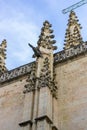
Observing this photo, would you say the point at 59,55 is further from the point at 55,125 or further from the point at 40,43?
the point at 55,125

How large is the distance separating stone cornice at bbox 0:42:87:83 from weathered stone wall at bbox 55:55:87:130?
0.74 feet

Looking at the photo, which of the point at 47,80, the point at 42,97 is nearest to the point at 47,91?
the point at 42,97

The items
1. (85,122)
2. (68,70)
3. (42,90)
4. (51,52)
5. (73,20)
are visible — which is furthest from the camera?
(73,20)

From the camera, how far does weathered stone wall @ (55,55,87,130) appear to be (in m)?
10.7

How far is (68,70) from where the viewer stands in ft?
42.1

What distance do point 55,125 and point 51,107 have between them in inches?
26.2

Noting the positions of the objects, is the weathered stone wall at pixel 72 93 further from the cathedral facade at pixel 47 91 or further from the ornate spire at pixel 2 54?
the ornate spire at pixel 2 54

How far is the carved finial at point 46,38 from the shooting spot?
46.1 feet

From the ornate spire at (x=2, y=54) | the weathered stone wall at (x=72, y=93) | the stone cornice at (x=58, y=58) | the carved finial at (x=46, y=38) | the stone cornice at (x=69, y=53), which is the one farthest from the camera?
the ornate spire at (x=2, y=54)

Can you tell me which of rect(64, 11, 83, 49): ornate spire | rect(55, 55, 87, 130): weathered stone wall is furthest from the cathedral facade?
rect(64, 11, 83, 49): ornate spire

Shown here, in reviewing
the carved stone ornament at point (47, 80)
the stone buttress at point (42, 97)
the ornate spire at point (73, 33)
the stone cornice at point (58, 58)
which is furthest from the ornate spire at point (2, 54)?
the carved stone ornament at point (47, 80)

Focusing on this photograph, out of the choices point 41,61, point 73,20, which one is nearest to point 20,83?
point 41,61

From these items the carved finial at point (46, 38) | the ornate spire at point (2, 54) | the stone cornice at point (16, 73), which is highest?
the ornate spire at point (2, 54)

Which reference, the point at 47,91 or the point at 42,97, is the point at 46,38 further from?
the point at 42,97
